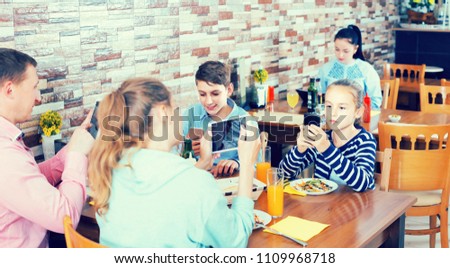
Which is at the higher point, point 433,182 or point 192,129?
point 192,129

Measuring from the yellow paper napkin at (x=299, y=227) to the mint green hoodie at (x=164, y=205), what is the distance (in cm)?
26

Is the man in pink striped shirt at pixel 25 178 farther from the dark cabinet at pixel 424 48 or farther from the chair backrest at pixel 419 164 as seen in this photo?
the dark cabinet at pixel 424 48

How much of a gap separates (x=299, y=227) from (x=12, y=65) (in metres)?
0.84

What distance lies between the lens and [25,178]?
1467 millimetres

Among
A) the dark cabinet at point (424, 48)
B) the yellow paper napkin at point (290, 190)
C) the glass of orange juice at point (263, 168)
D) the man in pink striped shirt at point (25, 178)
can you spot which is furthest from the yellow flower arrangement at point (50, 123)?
the dark cabinet at point (424, 48)

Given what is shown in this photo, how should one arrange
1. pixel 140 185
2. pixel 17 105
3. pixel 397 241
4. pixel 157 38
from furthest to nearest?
pixel 157 38 < pixel 397 241 < pixel 17 105 < pixel 140 185

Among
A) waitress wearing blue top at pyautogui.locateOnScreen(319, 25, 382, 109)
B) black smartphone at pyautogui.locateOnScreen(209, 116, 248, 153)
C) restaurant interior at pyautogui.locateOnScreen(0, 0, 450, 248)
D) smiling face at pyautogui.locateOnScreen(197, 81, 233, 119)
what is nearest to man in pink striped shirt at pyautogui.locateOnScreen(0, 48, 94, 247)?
restaurant interior at pyautogui.locateOnScreen(0, 0, 450, 248)

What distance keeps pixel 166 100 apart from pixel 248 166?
11.3 inches

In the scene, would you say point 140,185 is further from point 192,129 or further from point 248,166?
point 192,129

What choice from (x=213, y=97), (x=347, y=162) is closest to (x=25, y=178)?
(x=347, y=162)

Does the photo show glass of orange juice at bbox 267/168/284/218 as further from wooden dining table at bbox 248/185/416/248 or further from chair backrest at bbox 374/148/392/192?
chair backrest at bbox 374/148/392/192
